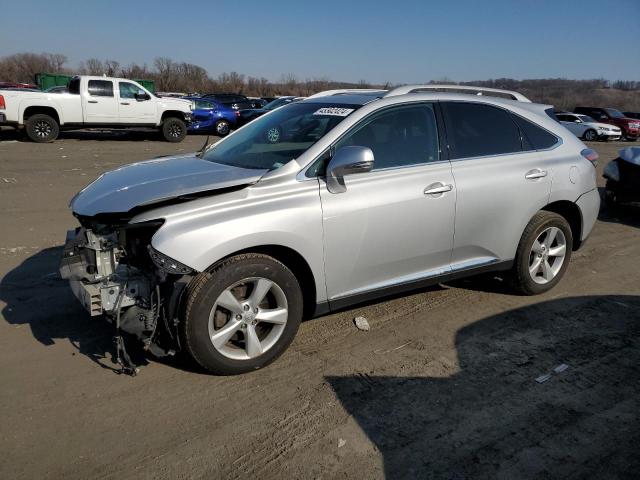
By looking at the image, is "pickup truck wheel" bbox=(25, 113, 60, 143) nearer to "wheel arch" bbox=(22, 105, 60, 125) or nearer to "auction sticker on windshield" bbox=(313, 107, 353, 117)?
"wheel arch" bbox=(22, 105, 60, 125)

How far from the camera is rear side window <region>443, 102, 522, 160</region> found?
4.32m

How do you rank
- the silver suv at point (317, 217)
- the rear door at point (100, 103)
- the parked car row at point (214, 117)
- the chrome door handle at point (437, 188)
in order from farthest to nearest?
the parked car row at point (214, 117) → the rear door at point (100, 103) → the chrome door handle at point (437, 188) → the silver suv at point (317, 217)

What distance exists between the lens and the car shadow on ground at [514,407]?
2707 mm

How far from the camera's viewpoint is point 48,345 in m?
3.79

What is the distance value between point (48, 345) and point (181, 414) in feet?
4.46

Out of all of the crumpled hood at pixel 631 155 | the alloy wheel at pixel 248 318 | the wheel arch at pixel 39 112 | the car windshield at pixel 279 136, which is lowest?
the alloy wheel at pixel 248 318

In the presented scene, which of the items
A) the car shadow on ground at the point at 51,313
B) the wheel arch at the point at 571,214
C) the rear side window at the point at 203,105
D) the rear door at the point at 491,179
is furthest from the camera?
the rear side window at the point at 203,105

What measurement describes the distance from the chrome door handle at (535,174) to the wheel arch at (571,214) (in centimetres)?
35

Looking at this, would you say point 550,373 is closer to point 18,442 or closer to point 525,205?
point 525,205

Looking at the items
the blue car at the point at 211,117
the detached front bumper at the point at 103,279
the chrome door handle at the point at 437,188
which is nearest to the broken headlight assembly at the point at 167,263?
the detached front bumper at the point at 103,279

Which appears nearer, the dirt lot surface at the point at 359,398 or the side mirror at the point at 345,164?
the dirt lot surface at the point at 359,398

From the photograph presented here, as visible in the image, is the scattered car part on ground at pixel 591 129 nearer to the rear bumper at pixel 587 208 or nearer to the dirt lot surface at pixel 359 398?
the rear bumper at pixel 587 208

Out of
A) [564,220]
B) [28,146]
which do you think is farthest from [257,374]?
[28,146]

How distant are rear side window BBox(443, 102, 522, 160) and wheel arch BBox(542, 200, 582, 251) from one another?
0.71m
